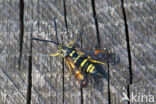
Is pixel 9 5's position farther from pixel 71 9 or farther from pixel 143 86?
pixel 143 86

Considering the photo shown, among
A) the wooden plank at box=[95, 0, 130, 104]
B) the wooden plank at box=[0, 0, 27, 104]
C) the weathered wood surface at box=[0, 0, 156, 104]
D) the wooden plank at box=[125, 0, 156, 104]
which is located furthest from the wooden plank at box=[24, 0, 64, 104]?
the wooden plank at box=[125, 0, 156, 104]

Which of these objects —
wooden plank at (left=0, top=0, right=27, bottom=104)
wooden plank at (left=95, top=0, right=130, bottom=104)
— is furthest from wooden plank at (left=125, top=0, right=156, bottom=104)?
wooden plank at (left=0, top=0, right=27, bottom=104)

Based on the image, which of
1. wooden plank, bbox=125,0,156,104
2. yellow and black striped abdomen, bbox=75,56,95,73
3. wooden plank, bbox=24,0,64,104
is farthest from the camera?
yellow and black striped abdomen, bbox=75,56,95,73

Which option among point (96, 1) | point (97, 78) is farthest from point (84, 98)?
point (96, 1)

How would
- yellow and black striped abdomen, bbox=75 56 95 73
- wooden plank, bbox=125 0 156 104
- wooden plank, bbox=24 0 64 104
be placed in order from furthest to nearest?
1. yellow and black striped abdomen, bbox=75 56 95 73
2. wooden plank, bbox=24 0 64 104
3. wooden plank, bbox=125 0 156 104

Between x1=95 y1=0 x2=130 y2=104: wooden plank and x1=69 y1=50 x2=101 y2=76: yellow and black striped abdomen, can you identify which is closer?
x1=95 y1=0 x2=130 y2=104: wooden plank

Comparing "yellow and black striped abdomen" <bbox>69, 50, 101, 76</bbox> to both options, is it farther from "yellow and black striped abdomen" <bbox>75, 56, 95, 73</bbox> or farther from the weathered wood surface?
the weathered wood surface
